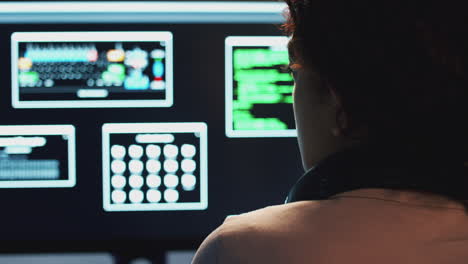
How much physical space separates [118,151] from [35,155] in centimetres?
13

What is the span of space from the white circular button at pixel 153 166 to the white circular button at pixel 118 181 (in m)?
0.04

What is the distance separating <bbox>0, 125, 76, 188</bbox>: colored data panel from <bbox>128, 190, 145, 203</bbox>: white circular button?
97mm

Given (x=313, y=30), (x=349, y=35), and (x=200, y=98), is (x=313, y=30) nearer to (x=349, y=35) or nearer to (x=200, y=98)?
(x=349, y=35)

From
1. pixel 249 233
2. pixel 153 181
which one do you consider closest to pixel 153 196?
pixel 153 181

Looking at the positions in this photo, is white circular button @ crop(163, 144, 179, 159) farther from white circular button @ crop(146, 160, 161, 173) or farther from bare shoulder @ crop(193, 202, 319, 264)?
bare shoulder @ crop(193, 202, 319, 264)

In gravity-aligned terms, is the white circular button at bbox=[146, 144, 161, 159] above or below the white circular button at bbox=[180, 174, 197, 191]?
above

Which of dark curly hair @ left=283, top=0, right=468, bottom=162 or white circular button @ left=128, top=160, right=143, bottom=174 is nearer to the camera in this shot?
dark curly hair @ left=283, top=0, right=468, bottom=162

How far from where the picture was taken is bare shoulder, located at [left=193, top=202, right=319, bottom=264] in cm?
44

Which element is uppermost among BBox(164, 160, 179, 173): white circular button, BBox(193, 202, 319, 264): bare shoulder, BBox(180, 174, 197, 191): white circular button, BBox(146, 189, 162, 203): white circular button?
BBox(193, 202, 319, 264): bare shoulder

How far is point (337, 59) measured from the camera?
47 centimetres

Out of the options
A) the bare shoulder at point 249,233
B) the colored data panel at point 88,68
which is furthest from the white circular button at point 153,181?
the bare shoulder at point 249,233

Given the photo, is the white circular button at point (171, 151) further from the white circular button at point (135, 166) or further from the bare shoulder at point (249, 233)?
the bare shoulder at point (249, 233)

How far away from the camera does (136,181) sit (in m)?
0.96

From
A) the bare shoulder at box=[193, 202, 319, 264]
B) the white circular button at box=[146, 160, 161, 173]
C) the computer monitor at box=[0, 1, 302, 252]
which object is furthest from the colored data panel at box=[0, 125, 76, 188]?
the bare shoulder at box=[193, 202, 319, 264]
